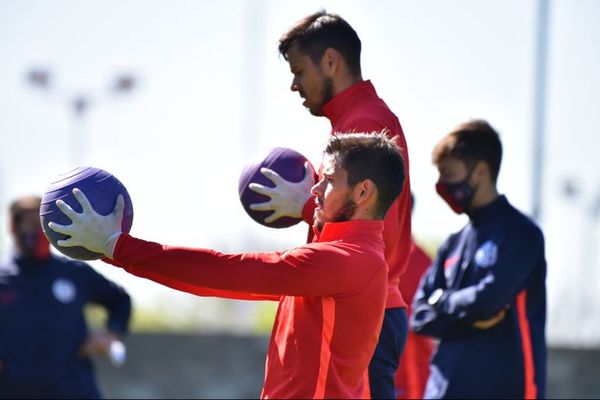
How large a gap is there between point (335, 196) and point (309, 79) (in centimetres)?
115

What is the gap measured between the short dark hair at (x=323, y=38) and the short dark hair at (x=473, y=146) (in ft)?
4.73

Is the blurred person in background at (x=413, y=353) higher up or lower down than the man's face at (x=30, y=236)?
lower down

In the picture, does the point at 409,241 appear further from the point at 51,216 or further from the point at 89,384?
the point at 89,384

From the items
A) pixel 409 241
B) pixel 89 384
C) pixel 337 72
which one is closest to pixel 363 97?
pixel 337 72

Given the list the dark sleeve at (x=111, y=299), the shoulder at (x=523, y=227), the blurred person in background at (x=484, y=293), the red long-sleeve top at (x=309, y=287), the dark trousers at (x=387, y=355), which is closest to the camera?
the red long-sleeve top at (x=309, y=287)

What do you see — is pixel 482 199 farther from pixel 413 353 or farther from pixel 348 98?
pixel 348 98

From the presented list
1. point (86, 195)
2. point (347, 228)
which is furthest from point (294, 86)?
point (86, 195)

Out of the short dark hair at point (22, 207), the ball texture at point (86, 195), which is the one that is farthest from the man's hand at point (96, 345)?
the ball texture at point (86, 195)

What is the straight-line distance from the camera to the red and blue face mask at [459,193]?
22.5 ft

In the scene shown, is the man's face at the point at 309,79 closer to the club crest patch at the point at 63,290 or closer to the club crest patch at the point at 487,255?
the club crest patch at the point at 487,255

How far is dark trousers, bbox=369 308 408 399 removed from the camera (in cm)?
541

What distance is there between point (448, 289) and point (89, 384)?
2.82 meters

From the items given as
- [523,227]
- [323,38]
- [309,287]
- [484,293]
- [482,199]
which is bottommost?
[484,293]

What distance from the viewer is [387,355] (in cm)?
547
